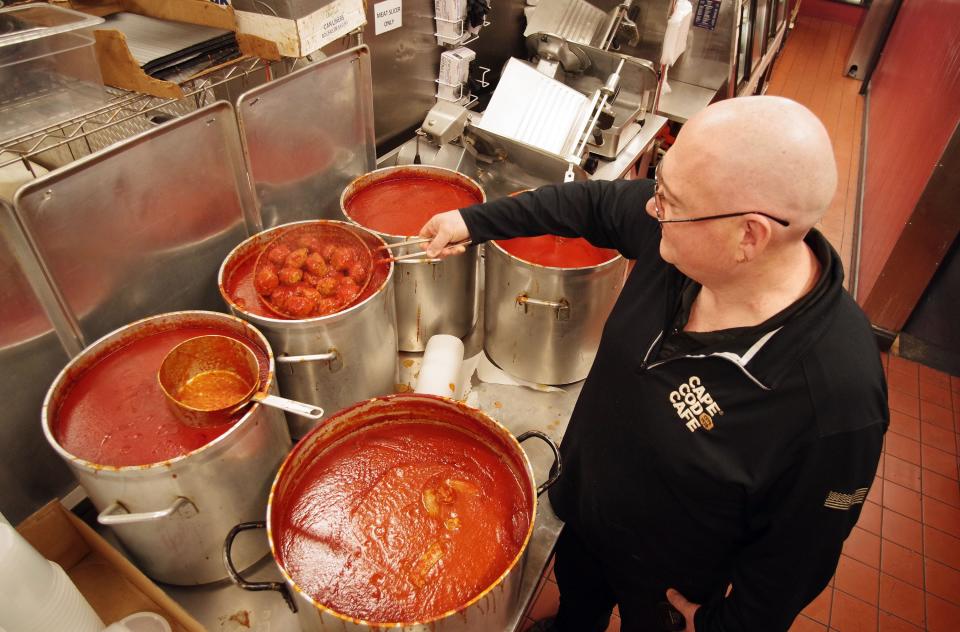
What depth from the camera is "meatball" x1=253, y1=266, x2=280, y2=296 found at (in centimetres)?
151

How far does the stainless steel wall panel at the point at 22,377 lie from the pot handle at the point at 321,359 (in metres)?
0.48

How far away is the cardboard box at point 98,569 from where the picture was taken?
124 centimetres

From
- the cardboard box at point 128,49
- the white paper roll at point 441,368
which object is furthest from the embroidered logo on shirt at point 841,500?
the cardboard box at point 128,49

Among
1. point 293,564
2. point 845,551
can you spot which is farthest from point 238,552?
point 845,551

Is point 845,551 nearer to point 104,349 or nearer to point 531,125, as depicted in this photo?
point 531,125

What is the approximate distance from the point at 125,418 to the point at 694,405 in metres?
1.15

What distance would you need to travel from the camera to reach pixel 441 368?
5.64ft

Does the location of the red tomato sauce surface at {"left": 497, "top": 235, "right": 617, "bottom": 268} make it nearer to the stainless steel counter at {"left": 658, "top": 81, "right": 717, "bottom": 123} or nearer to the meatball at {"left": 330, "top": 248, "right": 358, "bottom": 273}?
the meatball at {"left": 330, "top": 248, "right": 358, "bottom": 273}

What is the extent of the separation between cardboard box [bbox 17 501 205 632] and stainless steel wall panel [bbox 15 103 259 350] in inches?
A: 15.9

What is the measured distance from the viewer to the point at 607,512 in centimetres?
141

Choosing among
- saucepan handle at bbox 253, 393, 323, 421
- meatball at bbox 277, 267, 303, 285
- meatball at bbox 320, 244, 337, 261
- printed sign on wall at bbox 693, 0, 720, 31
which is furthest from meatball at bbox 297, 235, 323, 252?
printed sign on wall at bbox 693, 0, 720, 31

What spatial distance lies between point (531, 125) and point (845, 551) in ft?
7.46

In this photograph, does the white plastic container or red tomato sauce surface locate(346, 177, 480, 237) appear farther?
red tomato sauce surface locate(346, 177, 480, 237)

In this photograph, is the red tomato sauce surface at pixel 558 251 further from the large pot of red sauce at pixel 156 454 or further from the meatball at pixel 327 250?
the large pot of red sauce at pixel 156 454
